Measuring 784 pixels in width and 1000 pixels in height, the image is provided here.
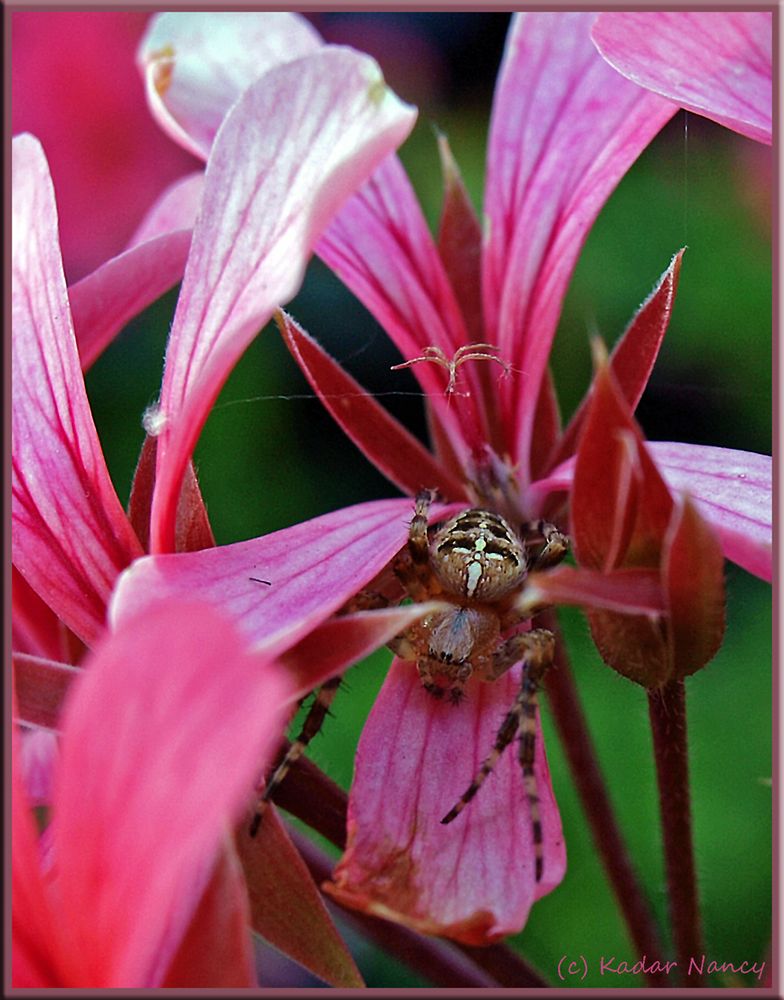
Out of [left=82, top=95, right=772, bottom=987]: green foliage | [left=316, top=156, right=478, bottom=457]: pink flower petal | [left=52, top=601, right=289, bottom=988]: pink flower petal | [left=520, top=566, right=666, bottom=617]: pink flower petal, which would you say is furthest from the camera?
[left=82, top=95, right=772, bottom=987]: green foliage

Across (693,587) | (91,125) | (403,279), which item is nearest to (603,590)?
(693,587)

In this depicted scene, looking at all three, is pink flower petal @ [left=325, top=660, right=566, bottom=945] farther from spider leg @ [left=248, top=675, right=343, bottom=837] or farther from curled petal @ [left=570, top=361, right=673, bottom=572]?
curled petal @ [left=570, top=361, right=673, bottom=572]

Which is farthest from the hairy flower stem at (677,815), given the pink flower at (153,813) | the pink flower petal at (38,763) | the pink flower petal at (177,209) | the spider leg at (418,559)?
the pink flower petal at (177,209)

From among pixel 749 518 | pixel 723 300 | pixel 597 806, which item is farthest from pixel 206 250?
pixel 723 300

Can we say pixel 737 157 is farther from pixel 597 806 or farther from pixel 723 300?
pixel 597 806

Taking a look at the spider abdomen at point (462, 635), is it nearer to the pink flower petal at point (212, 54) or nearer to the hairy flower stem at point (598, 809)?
the hairy flower stem at point (598, 809)

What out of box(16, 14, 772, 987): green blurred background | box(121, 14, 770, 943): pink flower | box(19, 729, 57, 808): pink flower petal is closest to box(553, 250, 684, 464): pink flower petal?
box(121, 14, 770, 943): pink flower

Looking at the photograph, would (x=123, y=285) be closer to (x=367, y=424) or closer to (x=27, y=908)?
(x=367, y=424)
